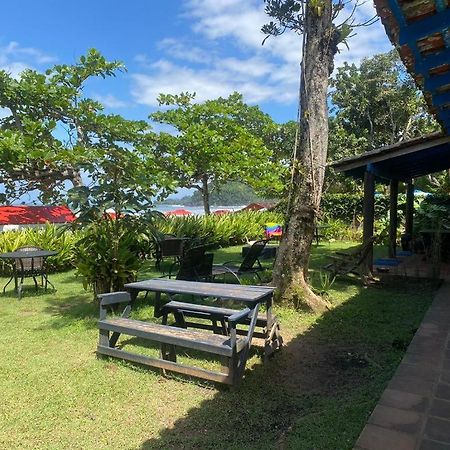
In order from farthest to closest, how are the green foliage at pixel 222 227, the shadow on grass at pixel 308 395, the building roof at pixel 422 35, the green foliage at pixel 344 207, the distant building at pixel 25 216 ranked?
the green foliage at pixel 344 207 → the distant building at pixel 25 216 → the green foliage at pixel 222 227 → the shadow on grass at pixel 308 395 → the building roof at pixel 422 35

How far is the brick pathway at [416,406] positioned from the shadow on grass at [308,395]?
0.15 m

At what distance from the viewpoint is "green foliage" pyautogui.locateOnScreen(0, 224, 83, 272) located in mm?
10094

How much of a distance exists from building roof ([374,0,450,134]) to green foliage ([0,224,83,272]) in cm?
912

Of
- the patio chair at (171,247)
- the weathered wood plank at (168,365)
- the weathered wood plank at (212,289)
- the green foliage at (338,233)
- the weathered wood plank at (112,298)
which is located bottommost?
the weathered wood plank at (168,365)

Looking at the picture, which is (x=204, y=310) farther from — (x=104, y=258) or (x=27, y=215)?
(x=27, y=215)

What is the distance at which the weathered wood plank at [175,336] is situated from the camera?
3491 mm

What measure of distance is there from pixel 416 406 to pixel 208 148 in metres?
14.0

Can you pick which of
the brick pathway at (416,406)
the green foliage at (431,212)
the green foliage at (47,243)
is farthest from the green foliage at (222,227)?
the brick pathway at (416,406)

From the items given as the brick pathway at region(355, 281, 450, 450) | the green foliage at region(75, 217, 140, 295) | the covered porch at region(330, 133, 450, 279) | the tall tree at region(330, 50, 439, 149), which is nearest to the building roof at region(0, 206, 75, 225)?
the green foliage at region(75, 217, 140, 295)

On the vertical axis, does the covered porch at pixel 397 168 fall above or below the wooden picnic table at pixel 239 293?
above

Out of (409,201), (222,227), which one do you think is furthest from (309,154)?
(222,227)

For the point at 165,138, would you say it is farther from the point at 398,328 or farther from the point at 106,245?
the point at 398,328

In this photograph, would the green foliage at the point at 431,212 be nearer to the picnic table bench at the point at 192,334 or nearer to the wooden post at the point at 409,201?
the wooden post at the point at 409,201

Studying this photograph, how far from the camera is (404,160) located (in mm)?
9562
